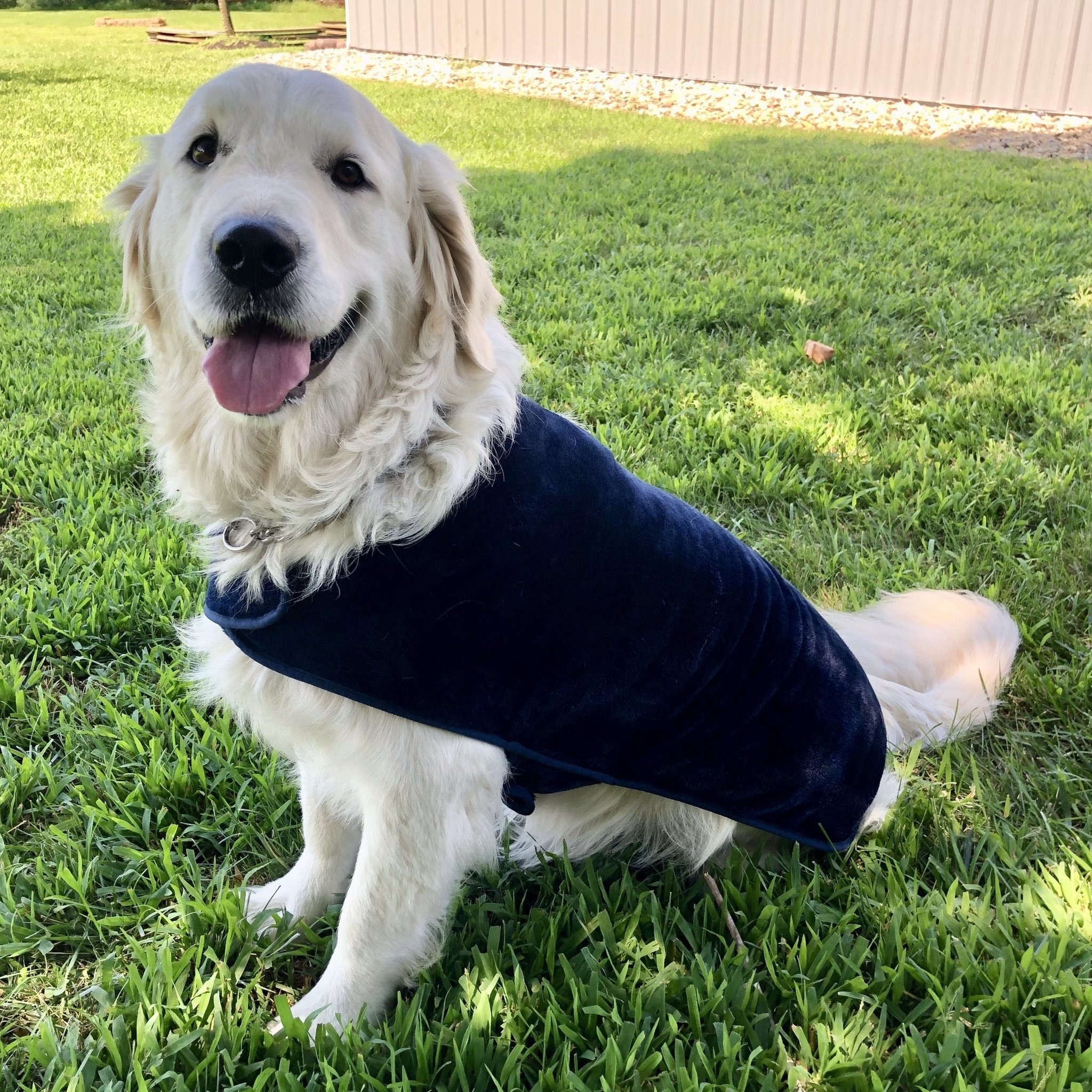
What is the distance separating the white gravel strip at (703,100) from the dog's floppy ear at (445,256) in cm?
1114

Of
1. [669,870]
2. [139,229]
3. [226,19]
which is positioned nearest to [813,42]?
[139,229]

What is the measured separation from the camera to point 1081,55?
11.5 meters

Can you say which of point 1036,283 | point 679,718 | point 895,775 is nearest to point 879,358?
point 1036,283

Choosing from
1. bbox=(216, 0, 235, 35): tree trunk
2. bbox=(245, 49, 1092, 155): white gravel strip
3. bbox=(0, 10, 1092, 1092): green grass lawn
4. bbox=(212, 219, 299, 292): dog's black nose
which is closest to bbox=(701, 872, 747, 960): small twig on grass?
bbox=(0, 10, 1092, 1092): green grass lawn

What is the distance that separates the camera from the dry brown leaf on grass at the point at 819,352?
4.45m

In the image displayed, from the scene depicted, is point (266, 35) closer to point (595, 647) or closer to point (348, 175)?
point (348, 175)

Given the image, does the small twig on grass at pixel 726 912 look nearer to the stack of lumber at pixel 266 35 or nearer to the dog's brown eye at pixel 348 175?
the dog's brown eye at pixel 348 175

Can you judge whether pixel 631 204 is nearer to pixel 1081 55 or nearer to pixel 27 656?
pixel 27 656

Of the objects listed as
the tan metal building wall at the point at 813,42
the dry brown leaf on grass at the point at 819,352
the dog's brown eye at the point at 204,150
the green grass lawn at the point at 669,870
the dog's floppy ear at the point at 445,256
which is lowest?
the green grass lawn at the point at 669,870

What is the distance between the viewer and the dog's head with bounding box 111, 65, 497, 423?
1543mm

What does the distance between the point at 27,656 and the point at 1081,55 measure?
14057mm

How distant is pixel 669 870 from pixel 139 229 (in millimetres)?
1822

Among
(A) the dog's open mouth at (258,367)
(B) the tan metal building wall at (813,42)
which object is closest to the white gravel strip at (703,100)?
(B) the tan metal building wall at (813,42)

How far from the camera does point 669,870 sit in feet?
6.61
